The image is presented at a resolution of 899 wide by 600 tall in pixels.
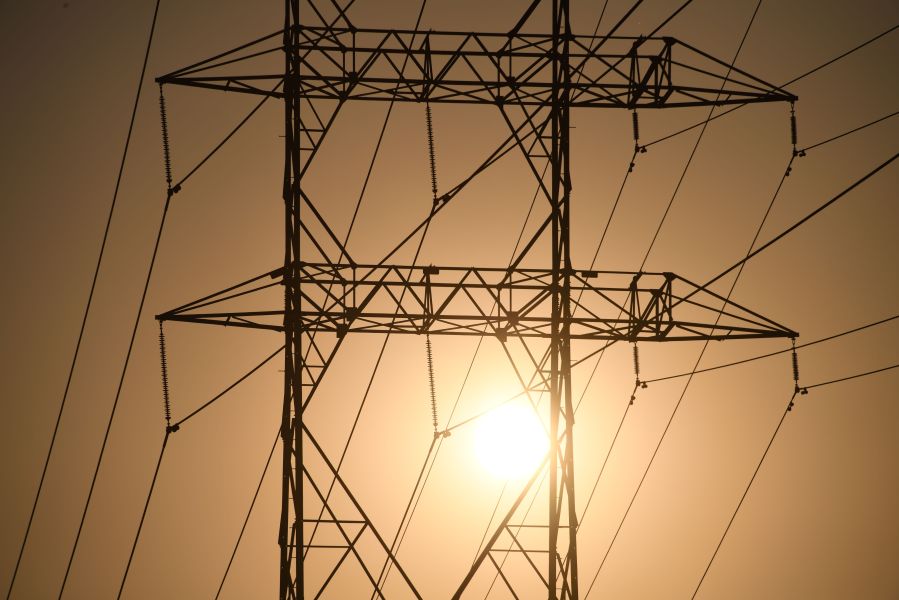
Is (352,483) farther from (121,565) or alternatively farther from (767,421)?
(767,421)

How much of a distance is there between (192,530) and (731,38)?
14.1 m

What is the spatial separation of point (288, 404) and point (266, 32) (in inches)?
461

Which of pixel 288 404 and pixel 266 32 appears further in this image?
pixel 266 32

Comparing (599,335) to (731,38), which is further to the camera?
(731,38)

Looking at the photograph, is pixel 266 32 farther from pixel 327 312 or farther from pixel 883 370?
pixel 883 370

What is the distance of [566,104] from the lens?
52.1 feet

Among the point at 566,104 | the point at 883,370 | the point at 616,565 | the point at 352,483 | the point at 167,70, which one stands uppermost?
the point at 167,70

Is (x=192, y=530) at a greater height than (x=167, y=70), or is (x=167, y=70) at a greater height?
(x=167, y=70)

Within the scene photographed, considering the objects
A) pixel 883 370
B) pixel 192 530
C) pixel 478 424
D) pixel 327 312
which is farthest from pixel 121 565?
pixel 883 370

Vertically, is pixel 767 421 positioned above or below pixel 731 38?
below

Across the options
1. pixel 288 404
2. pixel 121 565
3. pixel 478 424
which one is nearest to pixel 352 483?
pixel 478 424

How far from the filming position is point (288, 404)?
15.8 m

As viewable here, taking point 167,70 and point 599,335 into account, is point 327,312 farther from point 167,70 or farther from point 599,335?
point 167,70

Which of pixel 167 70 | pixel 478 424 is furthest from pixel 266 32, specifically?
pixel 478 424
